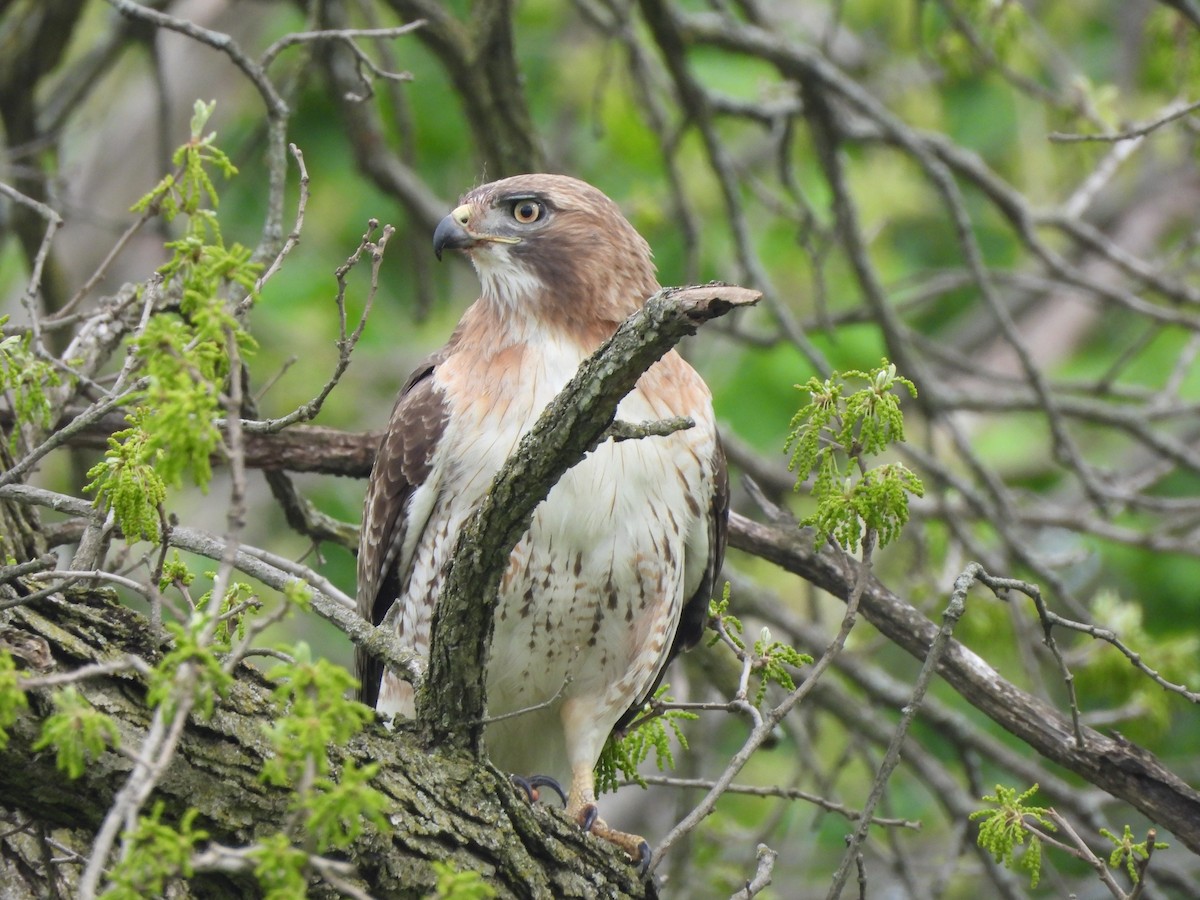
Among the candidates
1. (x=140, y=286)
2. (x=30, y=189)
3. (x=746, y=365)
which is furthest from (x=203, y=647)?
(x=746, y=365)

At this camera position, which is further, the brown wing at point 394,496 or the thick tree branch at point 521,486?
the brown wing at point 394,496

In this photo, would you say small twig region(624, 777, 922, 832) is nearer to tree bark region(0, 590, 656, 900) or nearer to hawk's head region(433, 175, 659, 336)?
tree bark region(0, 590, 656, 900)

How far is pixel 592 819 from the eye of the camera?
398 centimetres

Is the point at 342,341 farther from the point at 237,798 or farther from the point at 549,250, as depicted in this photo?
the point at 549,250

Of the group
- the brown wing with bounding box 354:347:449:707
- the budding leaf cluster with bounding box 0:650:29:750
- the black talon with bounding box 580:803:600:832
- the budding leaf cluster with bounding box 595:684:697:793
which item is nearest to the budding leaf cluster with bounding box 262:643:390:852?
the budding leaf cluster with bounding box 0:650:29:750

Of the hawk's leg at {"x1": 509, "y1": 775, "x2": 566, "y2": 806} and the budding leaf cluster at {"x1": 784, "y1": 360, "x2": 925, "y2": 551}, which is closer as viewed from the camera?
the budding leaf cluster at {"x1": 784, "y1": 360, "x2": 925, "y2": 551}

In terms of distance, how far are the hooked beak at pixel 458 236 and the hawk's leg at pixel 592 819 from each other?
5.46 ft

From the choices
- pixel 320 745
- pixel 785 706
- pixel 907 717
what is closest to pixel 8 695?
pixel 320 745

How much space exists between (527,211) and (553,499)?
1099 mm

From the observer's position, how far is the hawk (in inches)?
161

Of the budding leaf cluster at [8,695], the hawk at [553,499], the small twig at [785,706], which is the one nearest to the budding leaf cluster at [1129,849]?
the small twig at [785,706]

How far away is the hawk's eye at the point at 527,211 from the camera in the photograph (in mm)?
4613

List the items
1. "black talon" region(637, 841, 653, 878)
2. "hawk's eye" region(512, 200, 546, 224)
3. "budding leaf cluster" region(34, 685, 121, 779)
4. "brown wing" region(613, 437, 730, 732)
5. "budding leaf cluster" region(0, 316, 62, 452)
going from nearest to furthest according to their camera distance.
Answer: "budding leaf cluster" region(34, 685, 121, 779) < "budding leaf cluster" region(0, 316, 62, 452) < "black talon" region(637, 841, 653, 878) < "brown wing" region(613, 437, 730, 732) < "hawk's eye" region(512, 200, 546, 224)

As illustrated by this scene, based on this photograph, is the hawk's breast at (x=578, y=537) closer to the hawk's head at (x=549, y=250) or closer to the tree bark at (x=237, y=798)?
the hawk's head at (x=549, y=250)
